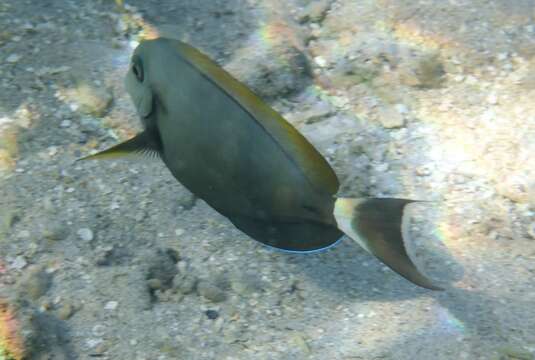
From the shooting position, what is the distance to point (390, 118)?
348cm

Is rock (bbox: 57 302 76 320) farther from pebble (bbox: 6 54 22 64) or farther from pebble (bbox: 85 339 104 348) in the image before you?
pebble (bbox: 6 54 22 64)

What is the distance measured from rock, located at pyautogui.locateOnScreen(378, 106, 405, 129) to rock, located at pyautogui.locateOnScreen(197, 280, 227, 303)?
1540 mm

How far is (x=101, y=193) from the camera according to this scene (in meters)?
2.93

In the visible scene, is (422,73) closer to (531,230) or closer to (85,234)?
(531,230)

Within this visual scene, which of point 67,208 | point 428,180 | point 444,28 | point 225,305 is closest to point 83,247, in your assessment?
point 67,208

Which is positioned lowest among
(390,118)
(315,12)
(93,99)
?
(390,118)

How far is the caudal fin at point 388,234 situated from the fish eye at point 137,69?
3.63 feet

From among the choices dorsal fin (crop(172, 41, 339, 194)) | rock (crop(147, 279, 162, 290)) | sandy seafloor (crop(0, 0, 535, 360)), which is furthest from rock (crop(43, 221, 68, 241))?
dorsal fin (crop(172, 41, 339, 194))

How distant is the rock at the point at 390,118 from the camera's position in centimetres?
345

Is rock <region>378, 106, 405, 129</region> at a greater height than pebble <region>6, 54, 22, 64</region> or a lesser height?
lesser

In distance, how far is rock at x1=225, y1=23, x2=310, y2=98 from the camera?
3.51 meters

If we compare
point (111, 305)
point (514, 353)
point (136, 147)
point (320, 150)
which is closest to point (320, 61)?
point (320, 150)

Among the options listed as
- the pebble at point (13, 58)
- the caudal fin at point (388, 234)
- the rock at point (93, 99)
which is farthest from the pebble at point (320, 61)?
the caudal fin at point (388, 234)

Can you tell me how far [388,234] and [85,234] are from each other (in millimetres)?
1535
